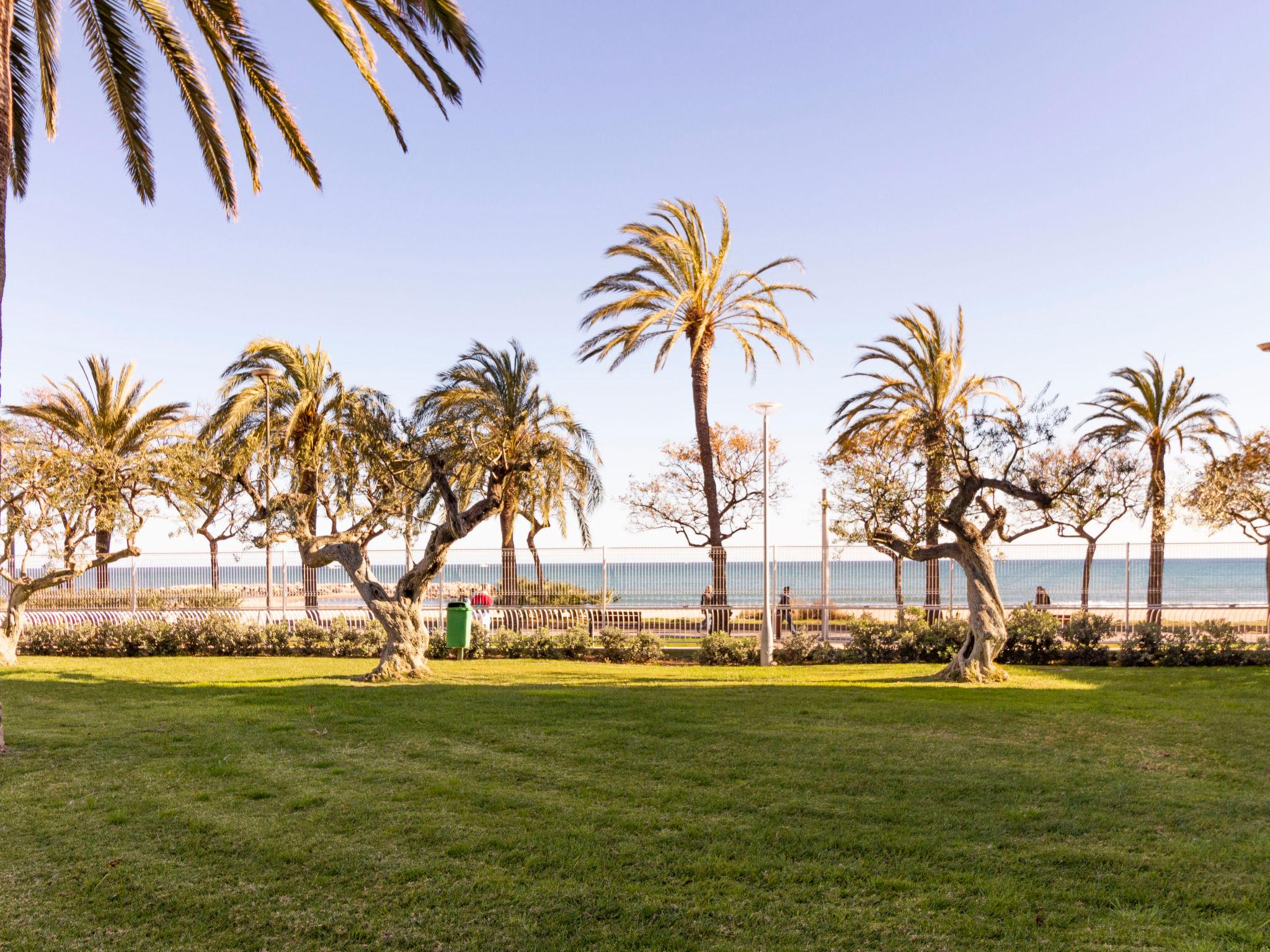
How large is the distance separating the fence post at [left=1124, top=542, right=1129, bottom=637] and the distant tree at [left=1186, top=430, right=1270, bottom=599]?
5.67 feet

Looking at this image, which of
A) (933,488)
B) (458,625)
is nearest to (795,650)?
(933,488)

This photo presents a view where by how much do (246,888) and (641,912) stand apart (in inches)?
88.9

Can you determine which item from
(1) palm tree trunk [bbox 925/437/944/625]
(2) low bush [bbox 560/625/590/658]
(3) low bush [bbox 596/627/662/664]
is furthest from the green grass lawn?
(2) low bush [bbox 560/625/590/658]

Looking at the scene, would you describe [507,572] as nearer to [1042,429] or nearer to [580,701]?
[580,701]

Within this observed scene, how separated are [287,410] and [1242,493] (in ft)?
77.6

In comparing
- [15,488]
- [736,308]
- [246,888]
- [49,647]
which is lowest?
[49,647]

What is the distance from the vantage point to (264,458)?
22234 millimetres

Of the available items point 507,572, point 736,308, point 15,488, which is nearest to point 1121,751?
point 507,572

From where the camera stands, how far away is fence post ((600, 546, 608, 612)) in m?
19.7

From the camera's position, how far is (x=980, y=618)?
13500mm

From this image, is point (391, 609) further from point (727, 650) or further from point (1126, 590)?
point (1126, 590)

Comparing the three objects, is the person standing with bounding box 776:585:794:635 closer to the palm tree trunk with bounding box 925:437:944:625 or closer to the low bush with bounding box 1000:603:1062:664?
the low bush with bounding box 1000:603:1062:664

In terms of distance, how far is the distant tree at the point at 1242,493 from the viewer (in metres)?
17.1

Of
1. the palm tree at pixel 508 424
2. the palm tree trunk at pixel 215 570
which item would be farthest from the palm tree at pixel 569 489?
the palm tree trunk at pixel 215 570
